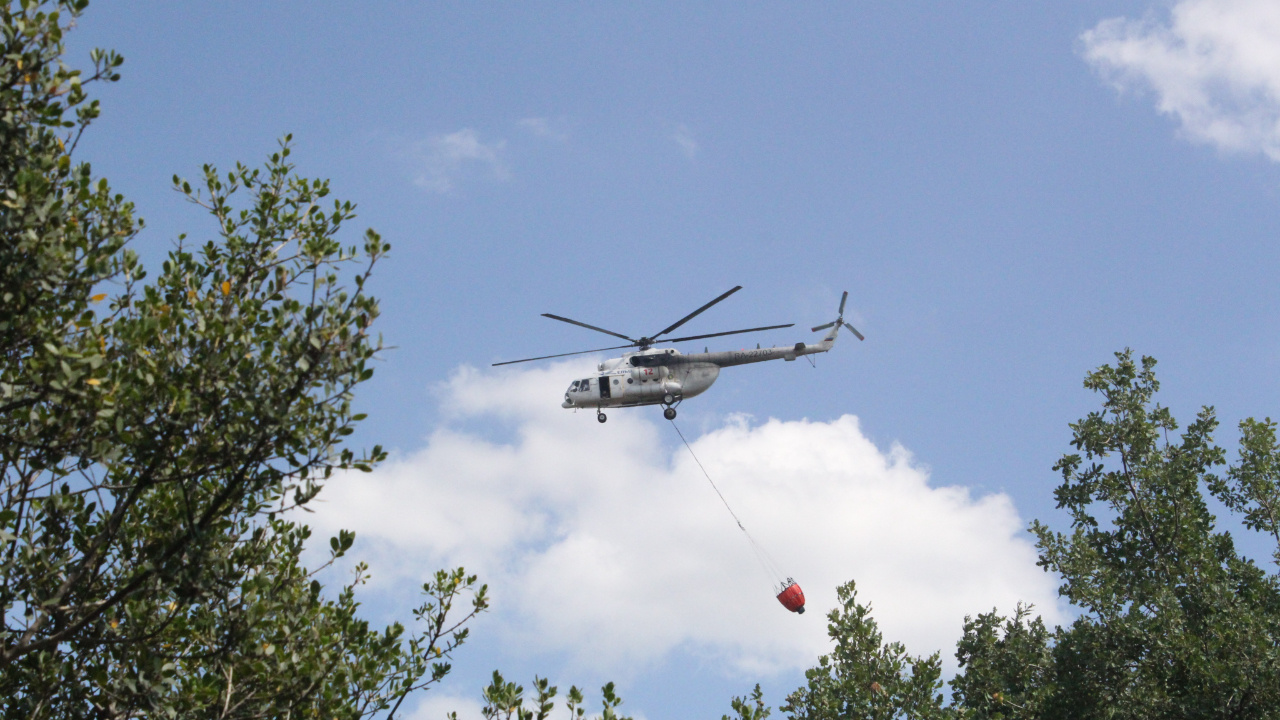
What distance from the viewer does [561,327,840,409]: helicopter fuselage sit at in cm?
3294

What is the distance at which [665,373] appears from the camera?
109ft

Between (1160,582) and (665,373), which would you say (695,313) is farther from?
(1160,582)

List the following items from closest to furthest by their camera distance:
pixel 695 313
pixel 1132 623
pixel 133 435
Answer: pixel 133 435
pixel 1132 623
pixel 695 313

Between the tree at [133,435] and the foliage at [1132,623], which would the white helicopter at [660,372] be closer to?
the foliage at [1132,623]

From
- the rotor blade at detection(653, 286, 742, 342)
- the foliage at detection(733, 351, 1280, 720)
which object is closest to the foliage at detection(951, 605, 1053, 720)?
the foliage at detection(733, 351, 1280, 720)

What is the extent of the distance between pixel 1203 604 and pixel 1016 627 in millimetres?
4152

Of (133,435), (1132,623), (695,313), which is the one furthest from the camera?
(695,313)

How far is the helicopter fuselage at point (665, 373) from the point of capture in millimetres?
32938

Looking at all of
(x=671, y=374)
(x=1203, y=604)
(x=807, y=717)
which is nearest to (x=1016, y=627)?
(x=1203, y=604)

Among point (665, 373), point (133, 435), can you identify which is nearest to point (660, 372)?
point (665, 373)

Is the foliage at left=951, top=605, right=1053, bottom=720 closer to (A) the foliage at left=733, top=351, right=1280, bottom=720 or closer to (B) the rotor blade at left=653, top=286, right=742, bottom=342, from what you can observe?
(A) the foliage at left=733, top=351, right=1280, bottom=720

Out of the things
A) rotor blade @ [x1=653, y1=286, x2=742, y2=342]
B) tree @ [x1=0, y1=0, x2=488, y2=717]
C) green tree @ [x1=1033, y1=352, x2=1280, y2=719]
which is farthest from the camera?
rotor blade @ [x1=653, y1=286, x2=742, y2=342]

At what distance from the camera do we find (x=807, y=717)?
2264 cm

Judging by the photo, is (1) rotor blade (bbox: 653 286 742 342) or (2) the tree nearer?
(2) the tree
